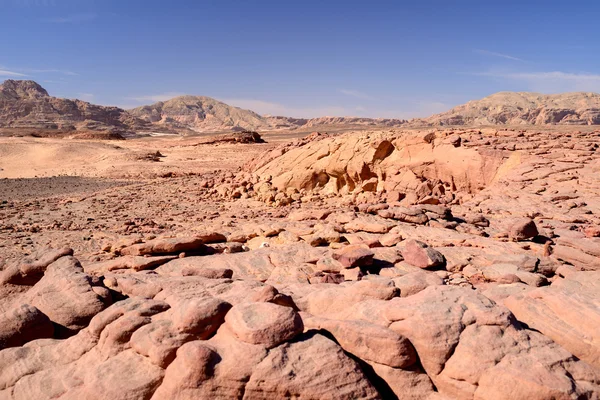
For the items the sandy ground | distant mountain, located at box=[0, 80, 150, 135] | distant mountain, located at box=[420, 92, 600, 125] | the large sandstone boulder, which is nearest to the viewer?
the large sandstone boulder

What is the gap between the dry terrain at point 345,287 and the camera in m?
3.61

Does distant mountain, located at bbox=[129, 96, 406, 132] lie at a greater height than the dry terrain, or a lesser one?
greater

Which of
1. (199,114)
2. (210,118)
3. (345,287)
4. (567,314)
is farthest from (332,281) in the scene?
(199,114)

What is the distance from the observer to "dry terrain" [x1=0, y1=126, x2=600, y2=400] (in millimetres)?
3609

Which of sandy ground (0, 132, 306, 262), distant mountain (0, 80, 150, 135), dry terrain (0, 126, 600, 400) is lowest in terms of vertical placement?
sandy ground (0, 132, 306, 262)

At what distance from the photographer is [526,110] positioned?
85812mm

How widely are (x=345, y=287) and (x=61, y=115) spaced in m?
94.4

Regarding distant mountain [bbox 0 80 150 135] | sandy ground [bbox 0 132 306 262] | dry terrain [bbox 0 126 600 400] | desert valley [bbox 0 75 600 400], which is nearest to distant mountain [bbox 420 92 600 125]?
distant mountain [bbox 0 80 150 135]

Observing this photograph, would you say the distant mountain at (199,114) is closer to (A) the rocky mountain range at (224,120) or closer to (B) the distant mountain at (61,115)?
(A) the rocky mountain range at (224,120)

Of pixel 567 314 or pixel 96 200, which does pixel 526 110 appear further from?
pixel 567 314

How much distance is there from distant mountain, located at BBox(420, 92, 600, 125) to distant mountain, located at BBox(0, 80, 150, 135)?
59892mm

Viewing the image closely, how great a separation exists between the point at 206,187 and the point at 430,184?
9187 millimetres

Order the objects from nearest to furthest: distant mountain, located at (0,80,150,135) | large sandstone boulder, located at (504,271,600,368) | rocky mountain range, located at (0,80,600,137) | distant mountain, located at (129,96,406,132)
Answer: large sandstone boulder, located at (504,271,600,368) < rocky mountain range, located at (0,80,600,137) < distant mountain, located at (0,80,150,135) < distant mountain, located at (129,96,406,132)

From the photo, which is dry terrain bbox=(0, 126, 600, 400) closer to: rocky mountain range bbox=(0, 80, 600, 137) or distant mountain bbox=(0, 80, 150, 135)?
rocky mountain range bbox=(0, 80, 600, 137)
